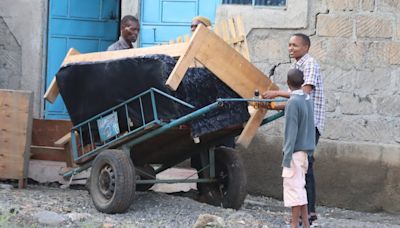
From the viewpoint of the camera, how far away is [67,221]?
663cm

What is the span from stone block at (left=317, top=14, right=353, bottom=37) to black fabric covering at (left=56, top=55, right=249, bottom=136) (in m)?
2.13

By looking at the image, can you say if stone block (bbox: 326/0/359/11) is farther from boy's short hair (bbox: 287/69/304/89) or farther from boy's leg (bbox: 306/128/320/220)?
boy's short hair (bbox: 287/69/304/89)

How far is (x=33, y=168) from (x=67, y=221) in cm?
246

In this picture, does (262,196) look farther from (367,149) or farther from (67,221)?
(67,221)

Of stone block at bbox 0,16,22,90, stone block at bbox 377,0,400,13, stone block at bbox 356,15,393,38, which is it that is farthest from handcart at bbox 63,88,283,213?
stone block at bbox 0,16,22,90

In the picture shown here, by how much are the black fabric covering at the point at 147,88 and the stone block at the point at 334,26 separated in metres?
2.13

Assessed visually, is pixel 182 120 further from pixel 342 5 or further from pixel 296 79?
pixel 342 5

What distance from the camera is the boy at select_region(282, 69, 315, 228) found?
6.27m

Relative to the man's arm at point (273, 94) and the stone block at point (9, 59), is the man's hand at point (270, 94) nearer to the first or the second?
the man's arm at point (273, 94)

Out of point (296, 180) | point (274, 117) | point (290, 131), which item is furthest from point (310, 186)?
point (290, 131)

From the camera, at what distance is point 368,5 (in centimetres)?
879

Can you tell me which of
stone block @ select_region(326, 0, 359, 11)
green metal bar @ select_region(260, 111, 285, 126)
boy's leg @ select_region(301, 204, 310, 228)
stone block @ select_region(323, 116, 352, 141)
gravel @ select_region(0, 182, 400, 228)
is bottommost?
gravel @ select_region(0, 182, 400, 228)

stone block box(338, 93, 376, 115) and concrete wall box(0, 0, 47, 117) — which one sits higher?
concrete wall box(0, 0, 47, 117)

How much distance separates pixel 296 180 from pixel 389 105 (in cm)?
278
